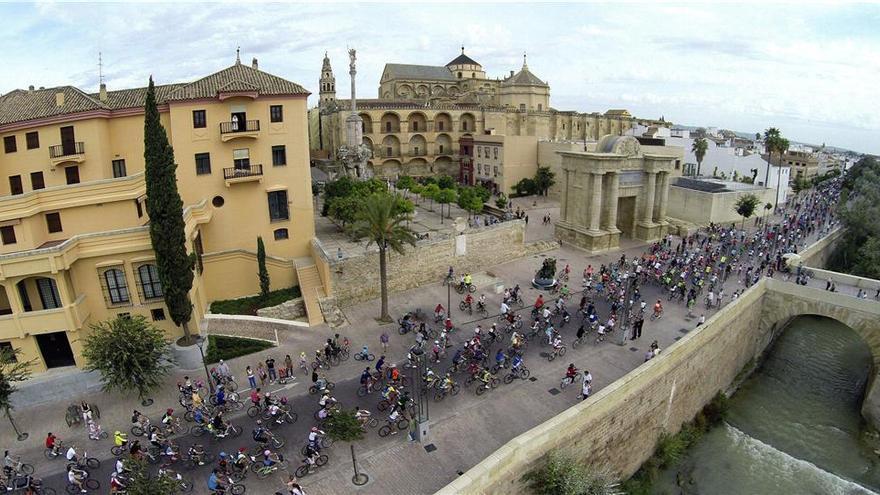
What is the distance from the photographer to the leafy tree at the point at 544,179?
61.4 m

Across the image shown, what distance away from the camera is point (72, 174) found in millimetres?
29766

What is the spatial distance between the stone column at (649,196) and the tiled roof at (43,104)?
41.0 m

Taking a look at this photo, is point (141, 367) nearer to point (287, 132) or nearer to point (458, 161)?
point (287, 132)

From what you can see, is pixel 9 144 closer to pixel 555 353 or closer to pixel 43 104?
pixel 43 104

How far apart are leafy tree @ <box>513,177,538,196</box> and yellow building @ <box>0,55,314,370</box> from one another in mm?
35736

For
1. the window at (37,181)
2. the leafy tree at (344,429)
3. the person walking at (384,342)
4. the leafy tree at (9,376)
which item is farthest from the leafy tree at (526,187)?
the leafy tree at (9,376)

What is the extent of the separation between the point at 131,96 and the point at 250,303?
15426 millimetres

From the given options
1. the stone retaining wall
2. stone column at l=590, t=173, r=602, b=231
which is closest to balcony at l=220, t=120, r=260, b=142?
the stone retaining wall

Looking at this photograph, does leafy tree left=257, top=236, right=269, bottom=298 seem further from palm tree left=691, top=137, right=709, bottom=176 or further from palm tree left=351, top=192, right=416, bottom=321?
palm tree left=691, top=137, right=709, bottom=176

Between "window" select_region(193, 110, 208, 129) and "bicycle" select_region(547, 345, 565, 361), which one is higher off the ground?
→ "window" select_region(193, 110, 208, 129)

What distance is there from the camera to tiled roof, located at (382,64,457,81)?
92.8 metres

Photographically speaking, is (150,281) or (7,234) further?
(150,281)

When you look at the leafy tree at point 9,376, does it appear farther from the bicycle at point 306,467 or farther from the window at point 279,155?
the window at point 279,155

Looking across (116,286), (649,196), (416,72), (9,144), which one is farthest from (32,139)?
(416,72)
